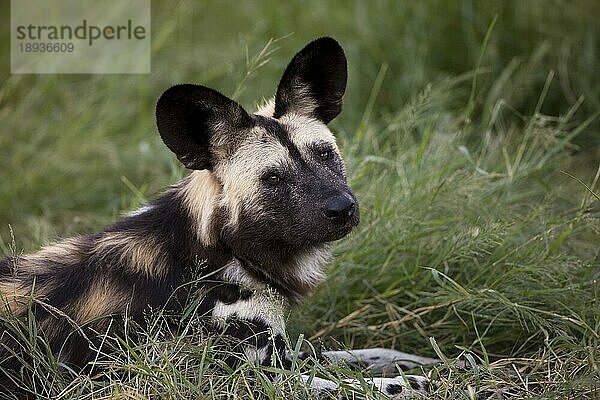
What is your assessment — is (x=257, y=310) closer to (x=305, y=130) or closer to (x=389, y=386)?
(x=389, y=386)

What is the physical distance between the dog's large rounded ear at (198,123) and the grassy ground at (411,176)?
2.37ft

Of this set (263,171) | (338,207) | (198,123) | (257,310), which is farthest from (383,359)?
(198,123)

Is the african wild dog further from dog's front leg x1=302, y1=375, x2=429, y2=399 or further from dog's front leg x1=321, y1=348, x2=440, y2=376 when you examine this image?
dog's front leg x1=321, y1=348, x2=440, y2=376

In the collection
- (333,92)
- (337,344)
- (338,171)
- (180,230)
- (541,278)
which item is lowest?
(337,344)

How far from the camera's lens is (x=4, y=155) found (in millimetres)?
6477

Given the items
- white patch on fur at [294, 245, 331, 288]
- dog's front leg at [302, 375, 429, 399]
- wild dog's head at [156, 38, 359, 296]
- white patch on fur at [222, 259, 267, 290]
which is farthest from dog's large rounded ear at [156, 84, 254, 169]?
dog's front leg at [302, 375, 429, 399]

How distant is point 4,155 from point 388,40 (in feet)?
9.28

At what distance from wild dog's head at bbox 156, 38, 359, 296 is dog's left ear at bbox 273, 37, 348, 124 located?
0.02 metres

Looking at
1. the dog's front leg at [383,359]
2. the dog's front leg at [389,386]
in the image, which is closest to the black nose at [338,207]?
the dog's front leg at [389,386]

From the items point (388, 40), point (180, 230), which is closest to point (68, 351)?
point (180, 230)

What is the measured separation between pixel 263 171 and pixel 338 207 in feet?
1.09

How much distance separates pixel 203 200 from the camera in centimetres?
375

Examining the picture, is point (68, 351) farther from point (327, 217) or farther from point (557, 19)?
point (557, 19)

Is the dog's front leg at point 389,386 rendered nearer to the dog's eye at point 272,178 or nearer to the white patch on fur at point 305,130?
the dog's eye at point 272,178
